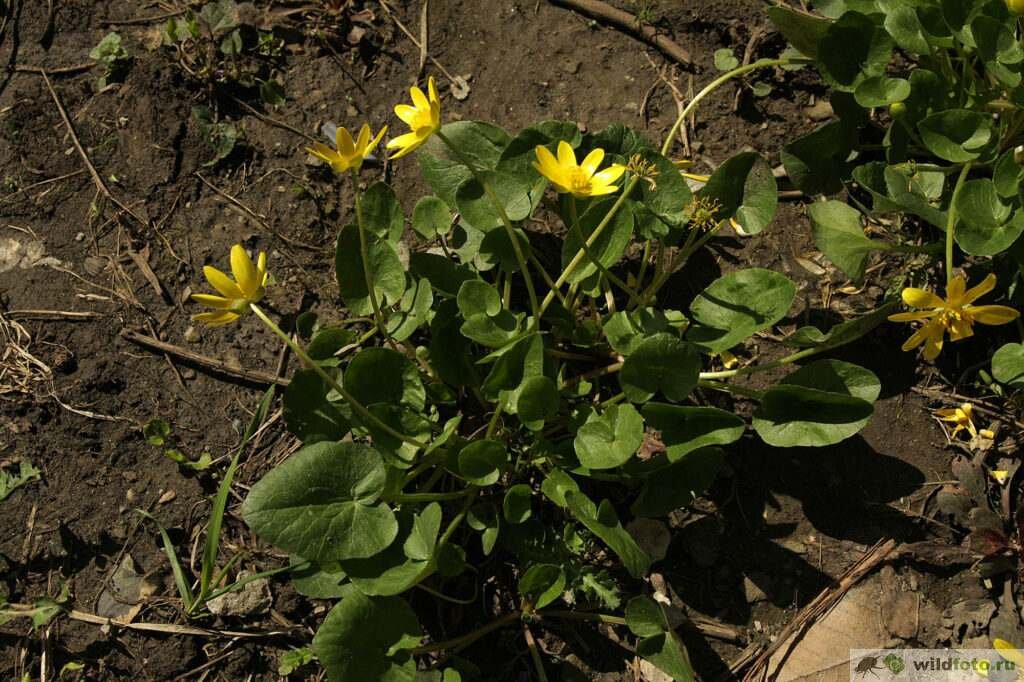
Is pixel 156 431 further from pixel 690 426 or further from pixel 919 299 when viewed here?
pixel 919 299

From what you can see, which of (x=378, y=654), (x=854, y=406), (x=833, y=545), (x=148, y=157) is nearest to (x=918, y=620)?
(x=833, y=545)

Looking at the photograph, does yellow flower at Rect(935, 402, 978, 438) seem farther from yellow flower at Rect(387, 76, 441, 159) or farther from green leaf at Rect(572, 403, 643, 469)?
yellow flower at Rect(387, 76, 441, 159)

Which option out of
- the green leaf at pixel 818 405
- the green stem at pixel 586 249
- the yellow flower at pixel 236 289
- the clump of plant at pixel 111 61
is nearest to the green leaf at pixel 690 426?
the green leaf at pixel 818 405

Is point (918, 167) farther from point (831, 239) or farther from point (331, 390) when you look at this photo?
point (331, 390)

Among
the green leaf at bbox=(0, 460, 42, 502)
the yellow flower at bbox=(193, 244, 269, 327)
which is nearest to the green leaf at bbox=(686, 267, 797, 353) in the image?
the yellow flower at bbox=(193, 244, 269, 327)

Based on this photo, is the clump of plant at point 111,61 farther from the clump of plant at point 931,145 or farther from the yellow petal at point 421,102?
the clump of plant at point 931,145

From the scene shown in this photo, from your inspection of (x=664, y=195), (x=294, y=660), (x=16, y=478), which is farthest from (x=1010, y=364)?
(x=16, y=478)
